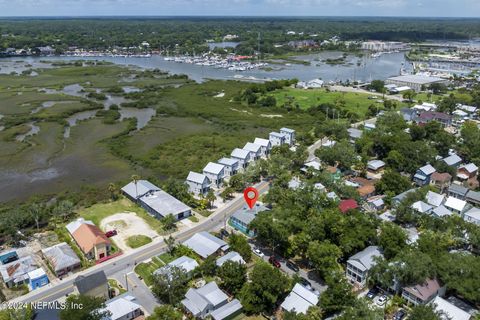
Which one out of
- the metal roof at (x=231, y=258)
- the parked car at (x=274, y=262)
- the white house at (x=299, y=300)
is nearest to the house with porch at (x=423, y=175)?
the parked car at (x=274, y=262)

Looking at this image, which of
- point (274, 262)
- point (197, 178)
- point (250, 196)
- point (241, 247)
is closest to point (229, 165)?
point (197, 178)

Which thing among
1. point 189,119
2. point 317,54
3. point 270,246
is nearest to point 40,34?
point 317,54

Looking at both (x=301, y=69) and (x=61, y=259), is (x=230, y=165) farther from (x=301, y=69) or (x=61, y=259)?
(x=301, y=69)

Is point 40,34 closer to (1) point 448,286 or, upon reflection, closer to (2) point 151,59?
(2) point 151,59

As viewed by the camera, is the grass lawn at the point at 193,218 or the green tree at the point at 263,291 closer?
the green tree at the point at 263,291

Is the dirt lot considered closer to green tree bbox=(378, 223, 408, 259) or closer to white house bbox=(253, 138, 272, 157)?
green tree bbox=(378, 223, 408, 259)

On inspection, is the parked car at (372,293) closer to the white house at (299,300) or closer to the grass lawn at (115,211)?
the white house at (299,300)
